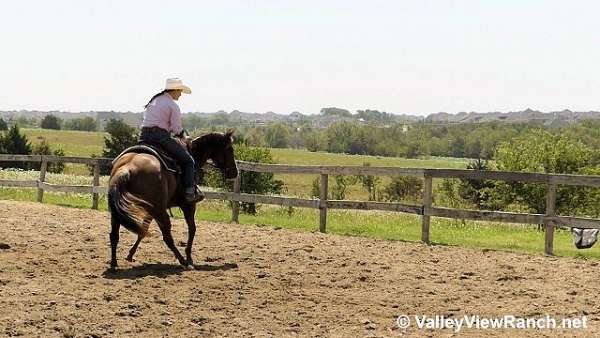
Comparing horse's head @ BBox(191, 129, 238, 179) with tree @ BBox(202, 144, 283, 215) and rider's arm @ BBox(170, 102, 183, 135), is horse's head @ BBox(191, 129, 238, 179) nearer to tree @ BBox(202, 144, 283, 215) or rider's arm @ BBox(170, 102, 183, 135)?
rider's arm @ BBox(170, 102, 183, 135)

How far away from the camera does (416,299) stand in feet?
26.3

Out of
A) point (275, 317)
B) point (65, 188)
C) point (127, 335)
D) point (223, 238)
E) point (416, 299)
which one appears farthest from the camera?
point (65, 188)

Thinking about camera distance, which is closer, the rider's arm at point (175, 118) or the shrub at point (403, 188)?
the rider's arm at point (175, 118)

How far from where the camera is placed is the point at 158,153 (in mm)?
9727

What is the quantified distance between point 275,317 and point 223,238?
5.80 m

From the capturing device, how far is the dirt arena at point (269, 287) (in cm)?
662

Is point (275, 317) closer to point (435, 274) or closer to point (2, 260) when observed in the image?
point (435, 274)

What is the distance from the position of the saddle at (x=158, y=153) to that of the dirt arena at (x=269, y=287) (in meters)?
1.33

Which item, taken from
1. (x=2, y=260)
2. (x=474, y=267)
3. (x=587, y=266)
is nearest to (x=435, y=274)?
(x=474, y=267)

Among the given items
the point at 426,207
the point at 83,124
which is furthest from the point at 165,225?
the point at 83,124

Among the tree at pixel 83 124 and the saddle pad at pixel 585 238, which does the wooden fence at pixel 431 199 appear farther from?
the tree at pixel 83 124

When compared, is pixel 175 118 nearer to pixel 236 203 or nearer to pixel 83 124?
pixel 236 203

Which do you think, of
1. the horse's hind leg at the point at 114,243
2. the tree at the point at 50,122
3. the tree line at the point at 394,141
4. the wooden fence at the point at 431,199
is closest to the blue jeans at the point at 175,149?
the horse's hind leg at the point at 114,243
